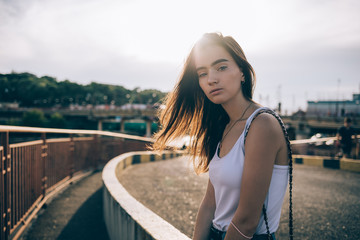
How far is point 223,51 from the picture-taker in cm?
163

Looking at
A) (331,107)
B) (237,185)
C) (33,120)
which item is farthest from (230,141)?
(331,107)

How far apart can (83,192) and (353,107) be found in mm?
92784

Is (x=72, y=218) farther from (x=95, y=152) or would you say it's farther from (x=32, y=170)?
(x=95, y=152)

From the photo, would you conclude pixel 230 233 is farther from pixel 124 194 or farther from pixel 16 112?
pixel 16 112

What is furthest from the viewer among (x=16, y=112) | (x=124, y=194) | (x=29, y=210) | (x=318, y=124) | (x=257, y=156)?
(x=16, y=112)

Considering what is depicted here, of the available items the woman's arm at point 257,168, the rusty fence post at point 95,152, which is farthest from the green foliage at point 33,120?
the woman's arm at point 257,168

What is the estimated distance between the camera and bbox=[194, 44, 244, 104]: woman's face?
1.61 m

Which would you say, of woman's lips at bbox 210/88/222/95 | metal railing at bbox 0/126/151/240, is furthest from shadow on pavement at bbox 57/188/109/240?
woman's lips at bbox 210/88/222/95

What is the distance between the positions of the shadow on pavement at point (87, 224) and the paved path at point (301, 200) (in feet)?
2.83

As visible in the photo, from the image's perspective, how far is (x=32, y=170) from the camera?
4.30 m

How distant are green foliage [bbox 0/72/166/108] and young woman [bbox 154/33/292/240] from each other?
94189 mm

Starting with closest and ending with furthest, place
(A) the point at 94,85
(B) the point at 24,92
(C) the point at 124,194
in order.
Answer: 1. (C) the point at 124,194
2. (B) the point at 24,92
3. (A) the point at 94,85

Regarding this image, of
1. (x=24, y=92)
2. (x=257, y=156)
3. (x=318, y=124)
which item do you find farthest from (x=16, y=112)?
(x=257, y=156)

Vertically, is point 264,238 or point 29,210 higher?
point 264,238
